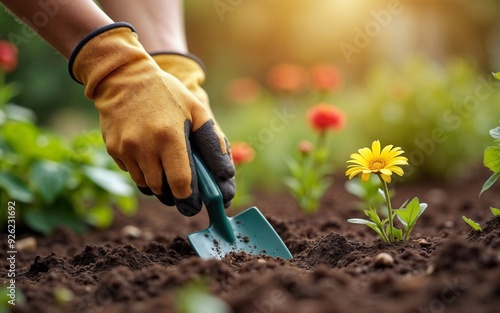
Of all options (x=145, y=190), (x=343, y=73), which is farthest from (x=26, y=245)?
(x=343, y=73)

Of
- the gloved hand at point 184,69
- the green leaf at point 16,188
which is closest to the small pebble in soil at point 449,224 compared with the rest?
the gloved hand at point 184,69

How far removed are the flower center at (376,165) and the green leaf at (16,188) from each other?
5.42 ft

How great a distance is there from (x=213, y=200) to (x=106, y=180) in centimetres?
103

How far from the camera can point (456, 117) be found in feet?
12.3

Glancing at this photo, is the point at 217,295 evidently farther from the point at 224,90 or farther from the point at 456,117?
the point at 224,90

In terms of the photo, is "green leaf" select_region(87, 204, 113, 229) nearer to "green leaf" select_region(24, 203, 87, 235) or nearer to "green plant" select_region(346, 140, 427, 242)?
"green leaf" select_region(24, 203, 87, 235)

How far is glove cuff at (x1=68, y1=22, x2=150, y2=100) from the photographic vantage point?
1716 millimetres

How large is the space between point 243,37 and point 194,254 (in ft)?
20.3

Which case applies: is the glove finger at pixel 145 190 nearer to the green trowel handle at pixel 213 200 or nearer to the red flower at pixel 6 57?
the green trowel handle at pixel 213 200

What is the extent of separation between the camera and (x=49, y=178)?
260cm

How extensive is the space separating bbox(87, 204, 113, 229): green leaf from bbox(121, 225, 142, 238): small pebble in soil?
111 mm

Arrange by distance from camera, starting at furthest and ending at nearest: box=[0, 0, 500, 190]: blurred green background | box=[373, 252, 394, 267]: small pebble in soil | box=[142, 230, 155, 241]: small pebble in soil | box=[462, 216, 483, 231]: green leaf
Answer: box=[0, 0, 500, 190]: blurred green background, box=[142, 230, 155, 241]: small pebble in soil, box=[462, 216, 483, 231]: green leaf, box=[373, 252, 394, 267]: small pebble in soil

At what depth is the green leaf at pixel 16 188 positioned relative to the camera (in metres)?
2.56

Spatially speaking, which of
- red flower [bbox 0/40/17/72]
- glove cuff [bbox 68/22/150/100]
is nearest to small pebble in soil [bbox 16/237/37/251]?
glove cuff [bbox 68/22/150/100]
